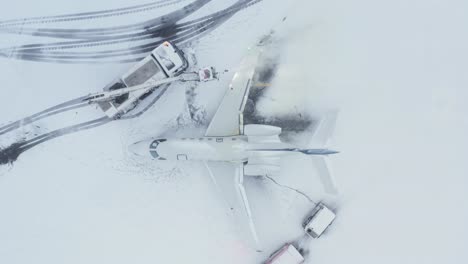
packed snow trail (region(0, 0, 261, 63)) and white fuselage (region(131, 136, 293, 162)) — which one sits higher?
packed snow trail (region(0, 0, 261, 63))

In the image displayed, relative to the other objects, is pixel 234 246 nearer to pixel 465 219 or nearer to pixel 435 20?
pixel 465 219

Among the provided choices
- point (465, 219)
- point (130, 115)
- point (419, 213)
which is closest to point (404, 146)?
point (419, 213)

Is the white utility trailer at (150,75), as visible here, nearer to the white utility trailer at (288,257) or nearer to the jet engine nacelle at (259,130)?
the jet engine nacelle at (259,130)

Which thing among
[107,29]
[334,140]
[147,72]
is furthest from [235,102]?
[107,29]

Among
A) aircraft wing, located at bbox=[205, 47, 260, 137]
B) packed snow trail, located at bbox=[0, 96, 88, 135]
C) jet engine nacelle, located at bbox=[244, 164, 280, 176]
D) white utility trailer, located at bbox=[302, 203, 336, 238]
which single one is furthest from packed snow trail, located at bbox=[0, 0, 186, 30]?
white utility trailer, located at bbox=[302, 203, 336, 238]

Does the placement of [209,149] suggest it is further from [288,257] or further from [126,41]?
[126,41]

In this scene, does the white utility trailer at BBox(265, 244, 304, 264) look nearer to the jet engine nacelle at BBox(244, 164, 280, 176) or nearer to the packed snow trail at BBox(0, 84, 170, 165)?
the jet engine nacelle at BBox(244, 164, 280, 176)
